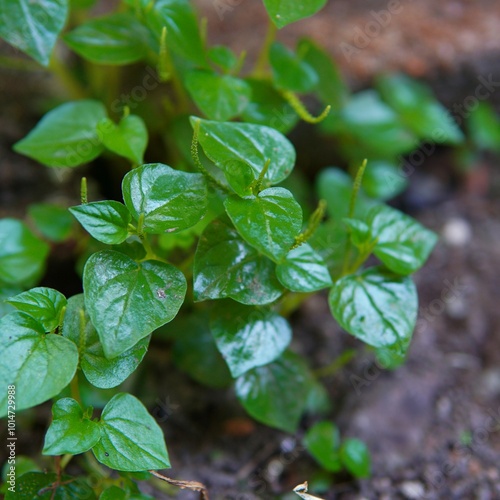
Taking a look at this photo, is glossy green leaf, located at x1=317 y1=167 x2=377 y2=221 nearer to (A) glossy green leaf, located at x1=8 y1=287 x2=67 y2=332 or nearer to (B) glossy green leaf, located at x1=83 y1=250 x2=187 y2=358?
(B) glossy green leaf, located at x1=83 y1=250 x2=187 y2=358

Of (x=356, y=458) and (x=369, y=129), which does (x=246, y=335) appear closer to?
(x=356, y=458)

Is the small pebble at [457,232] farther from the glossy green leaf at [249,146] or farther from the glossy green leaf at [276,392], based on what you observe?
the glossy green leaf at [249,146]

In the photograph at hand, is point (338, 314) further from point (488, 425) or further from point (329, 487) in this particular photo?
point (488, 425)

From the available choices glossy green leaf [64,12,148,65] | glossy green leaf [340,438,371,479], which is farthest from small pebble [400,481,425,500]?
glossy green leaf [64,12,148,65]

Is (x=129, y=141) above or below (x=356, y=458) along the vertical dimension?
above

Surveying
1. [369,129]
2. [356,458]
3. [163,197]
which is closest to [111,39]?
[163,197]

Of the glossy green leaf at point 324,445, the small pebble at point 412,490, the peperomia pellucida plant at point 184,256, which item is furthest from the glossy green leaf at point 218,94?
the small pebble at point 412,490
